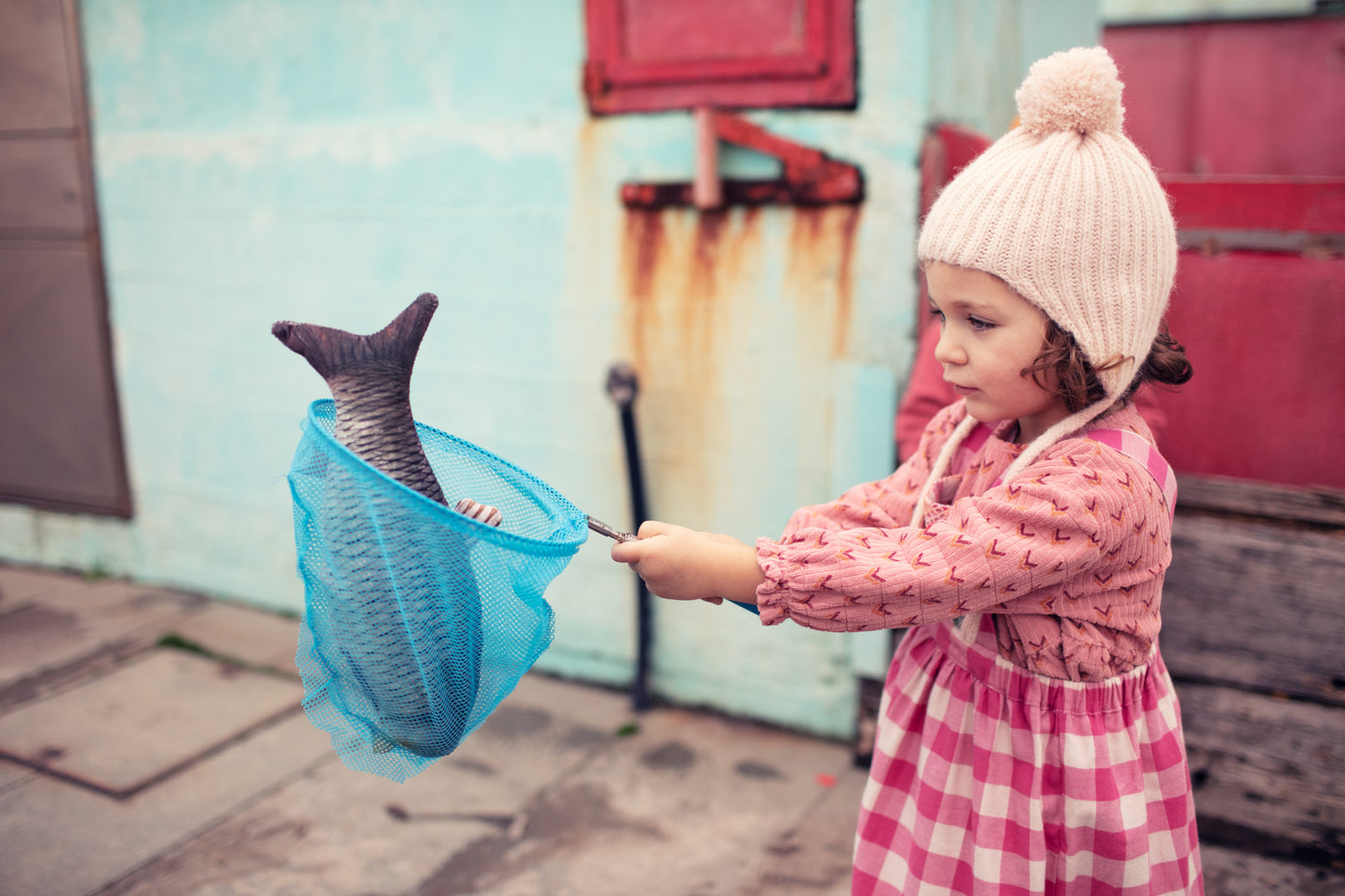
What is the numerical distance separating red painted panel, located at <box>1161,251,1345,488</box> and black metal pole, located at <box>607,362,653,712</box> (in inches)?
61.3

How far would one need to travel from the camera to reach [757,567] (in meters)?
1.50

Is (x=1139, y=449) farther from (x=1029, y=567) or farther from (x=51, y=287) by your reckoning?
(x=51, y=287)

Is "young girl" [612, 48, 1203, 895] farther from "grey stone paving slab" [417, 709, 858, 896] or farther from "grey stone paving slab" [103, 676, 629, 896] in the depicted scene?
"grey stone paving slab" [103, 676, 629, 896]

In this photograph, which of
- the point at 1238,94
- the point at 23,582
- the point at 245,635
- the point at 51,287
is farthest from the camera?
the point at 1238,94

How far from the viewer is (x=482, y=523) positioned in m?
1.33

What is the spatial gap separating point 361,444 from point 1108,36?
329 inches

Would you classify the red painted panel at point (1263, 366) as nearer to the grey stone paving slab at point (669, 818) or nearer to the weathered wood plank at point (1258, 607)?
the weathered wood plank at point (1258, 607)

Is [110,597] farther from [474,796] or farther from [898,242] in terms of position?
[898,242]

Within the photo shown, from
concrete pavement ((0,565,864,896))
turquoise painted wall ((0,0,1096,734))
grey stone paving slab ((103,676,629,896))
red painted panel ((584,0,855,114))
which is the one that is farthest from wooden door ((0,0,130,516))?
red painted panel ((584,0,855,114))

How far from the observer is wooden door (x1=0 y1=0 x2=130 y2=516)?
14.0 feet

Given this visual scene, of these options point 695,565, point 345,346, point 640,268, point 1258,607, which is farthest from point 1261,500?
point 345,346

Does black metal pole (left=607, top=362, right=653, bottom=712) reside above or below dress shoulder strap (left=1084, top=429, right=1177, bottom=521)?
below

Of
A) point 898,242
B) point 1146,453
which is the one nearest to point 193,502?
point 898,242

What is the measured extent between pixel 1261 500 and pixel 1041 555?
1.50 metres
